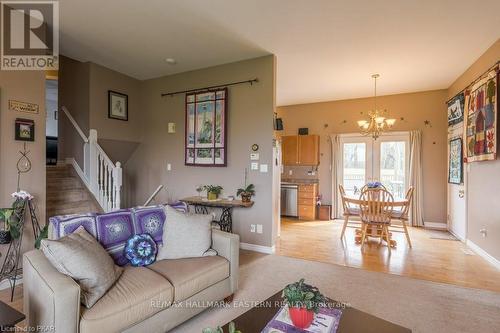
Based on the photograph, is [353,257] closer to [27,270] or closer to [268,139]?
[268,139]

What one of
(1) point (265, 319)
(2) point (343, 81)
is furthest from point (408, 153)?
(1) point (265, 319)

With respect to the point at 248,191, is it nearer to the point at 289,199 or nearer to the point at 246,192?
the point at 246,192

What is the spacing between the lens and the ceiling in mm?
2717

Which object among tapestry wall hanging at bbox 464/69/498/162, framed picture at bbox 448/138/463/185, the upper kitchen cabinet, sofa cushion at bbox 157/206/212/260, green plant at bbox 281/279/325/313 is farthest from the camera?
the upper kitchen cabinet

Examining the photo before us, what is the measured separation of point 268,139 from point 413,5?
2.21 m

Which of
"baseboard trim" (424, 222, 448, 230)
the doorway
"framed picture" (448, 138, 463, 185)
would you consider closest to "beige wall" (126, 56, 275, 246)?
the doorway

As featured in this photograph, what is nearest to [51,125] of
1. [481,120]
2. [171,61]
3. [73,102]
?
[73,102]

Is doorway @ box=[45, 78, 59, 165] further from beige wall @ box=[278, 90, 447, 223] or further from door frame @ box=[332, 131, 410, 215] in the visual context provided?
door frame @ box=[332, 131, 410, 215]

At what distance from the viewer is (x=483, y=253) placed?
3.68m

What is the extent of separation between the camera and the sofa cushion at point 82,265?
5.29ft

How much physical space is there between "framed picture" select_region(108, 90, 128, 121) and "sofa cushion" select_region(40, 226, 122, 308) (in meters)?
3.39

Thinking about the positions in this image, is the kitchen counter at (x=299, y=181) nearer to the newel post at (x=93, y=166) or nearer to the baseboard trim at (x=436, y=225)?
the baseboard trim at (x=436, y=225)

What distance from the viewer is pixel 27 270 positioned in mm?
1735

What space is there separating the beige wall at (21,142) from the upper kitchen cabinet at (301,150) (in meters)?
5.08
